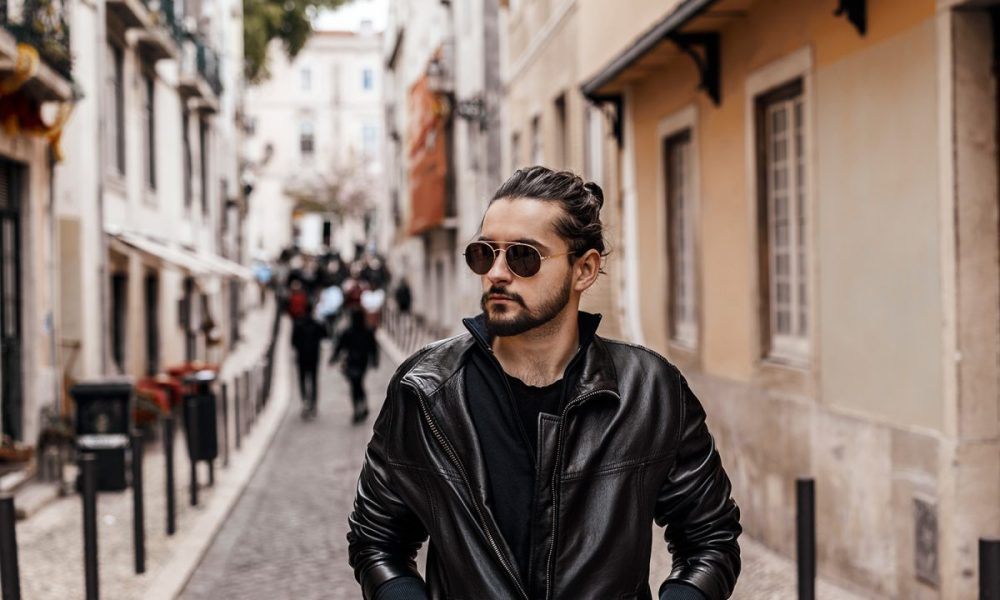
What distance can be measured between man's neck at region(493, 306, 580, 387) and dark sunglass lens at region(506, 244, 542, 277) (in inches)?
4.7

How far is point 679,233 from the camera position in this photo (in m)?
12.8

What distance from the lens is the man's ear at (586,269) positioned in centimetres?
288

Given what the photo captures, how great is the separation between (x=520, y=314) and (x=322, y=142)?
76.5 m

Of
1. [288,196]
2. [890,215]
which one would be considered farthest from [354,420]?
[288,196]

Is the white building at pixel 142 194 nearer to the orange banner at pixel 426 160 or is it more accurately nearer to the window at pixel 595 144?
the orange banner at pixel 426 160

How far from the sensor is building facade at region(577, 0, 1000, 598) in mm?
6598

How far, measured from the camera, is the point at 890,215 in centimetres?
743

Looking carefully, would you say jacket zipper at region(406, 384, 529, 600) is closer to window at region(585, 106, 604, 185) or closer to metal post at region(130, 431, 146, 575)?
metal post at region(130, 431, 146, 575)

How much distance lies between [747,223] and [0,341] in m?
6.78

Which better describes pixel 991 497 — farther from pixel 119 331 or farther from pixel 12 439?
pixel 119 331

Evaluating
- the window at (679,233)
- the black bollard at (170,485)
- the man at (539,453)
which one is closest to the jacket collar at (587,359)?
the man at (539,453)

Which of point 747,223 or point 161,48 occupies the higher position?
point 161,48

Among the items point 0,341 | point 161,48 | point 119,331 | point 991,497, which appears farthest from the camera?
point 161,48

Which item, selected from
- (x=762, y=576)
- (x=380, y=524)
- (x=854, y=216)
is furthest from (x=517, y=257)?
(x=762, y=576)
